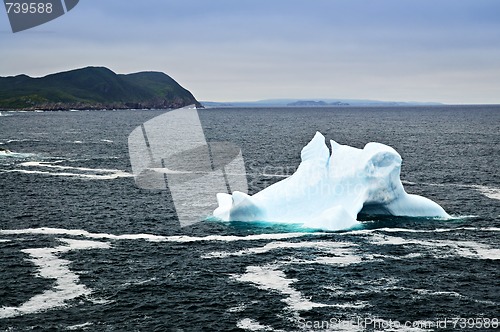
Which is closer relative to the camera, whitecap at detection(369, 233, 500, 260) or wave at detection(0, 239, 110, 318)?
wave at detection(0, 239, 110, 318)

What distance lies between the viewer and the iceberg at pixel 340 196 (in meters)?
50.0

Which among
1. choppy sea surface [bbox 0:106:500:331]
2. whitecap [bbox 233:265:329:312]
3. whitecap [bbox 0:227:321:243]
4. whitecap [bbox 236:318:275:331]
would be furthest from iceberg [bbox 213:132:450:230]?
whitecap [bbox 236:318:275:331]

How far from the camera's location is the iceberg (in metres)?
50.0

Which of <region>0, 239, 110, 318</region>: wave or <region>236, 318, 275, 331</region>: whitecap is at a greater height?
<region>0, 239, 110, 318</region>: wave

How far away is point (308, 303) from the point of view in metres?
31.5

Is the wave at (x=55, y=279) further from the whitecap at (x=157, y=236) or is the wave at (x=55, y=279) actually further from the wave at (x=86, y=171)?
the wave at (x=86, y=171)

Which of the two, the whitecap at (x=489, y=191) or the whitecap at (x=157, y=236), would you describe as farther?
the whitecap at (x=489, y=191)

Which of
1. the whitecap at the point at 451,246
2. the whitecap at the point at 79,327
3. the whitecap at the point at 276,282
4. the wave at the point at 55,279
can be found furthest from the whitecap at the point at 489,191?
the whitecap at the point at 79,327

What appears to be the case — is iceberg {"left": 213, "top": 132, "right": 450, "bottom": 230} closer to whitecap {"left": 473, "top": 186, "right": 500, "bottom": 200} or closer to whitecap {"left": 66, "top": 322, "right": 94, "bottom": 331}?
whitecap {"left": 473, "top": 186, "right": 500, "bottom": 200}

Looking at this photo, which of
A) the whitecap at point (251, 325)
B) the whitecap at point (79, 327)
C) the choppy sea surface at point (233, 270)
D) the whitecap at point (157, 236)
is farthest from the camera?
the whitecap at point (157, 236)

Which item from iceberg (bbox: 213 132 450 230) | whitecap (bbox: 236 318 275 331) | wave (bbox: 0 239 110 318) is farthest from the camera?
iceberg (bbox: 213 132 450 230)

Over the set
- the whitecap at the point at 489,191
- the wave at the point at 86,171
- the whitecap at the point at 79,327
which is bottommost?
the whitecap at the point at 79,327

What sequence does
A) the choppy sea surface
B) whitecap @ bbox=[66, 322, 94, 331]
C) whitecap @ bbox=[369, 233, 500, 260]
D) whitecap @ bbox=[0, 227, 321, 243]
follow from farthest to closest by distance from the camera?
1. whitecap @ bbox=[0, 227, 321, 243]
2. whitecap @ bbox=[369, 233, 500, 260]
3. the choppy sea surface
4. whitecap @ bbox=[66, 322, 94, 331]

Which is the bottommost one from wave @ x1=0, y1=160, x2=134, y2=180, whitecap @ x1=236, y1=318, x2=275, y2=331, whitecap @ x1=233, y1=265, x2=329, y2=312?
whitecap @ x1=236, y1=318, x2=275, y2=331
